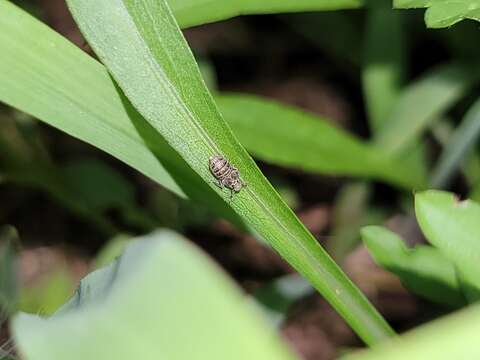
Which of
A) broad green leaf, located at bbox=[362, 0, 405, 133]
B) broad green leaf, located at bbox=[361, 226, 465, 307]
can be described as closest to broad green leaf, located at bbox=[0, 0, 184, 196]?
broad green leaf, located at bbox=[361, 226, 465, 307]

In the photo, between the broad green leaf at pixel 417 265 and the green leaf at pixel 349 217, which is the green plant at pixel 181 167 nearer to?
the broad green leaf at pixel 417 265

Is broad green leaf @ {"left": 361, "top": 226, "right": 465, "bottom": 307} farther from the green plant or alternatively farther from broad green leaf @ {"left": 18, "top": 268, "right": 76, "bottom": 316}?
broad green leaf @ {"left": 18, "top": 268, "right": 76, "bottom": 316}

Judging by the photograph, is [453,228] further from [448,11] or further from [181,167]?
[181,167]

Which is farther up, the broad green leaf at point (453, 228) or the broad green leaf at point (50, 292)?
the broad green leaf at point (453, 228)

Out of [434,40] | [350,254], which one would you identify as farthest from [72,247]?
[434,40]

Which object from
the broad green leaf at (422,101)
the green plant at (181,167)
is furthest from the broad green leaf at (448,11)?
the broad green leaf at (422,101)

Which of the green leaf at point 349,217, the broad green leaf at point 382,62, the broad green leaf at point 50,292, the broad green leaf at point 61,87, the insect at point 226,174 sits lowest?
the green leaf at point 349,217
